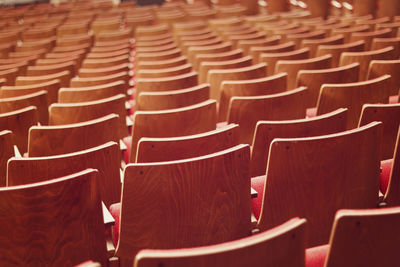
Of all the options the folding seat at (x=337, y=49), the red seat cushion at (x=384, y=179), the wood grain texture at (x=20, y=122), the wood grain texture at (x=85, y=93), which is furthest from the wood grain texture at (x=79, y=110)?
the folding seat at (x=337, y=49)

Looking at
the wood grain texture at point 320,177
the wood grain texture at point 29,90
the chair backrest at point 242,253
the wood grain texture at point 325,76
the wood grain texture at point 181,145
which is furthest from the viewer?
the wood grain texture at point 29,90

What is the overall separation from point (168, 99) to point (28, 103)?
63cm

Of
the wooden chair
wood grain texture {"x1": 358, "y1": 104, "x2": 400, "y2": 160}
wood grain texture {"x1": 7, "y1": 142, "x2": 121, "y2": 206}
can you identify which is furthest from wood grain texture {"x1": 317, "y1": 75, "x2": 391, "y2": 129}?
wood grain texture {"x1": 7, "y1": 142, "x2": 121, "y2": 206}

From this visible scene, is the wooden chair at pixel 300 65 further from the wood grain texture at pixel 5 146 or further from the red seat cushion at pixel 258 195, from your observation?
the wood grain texture at pixel 5 146

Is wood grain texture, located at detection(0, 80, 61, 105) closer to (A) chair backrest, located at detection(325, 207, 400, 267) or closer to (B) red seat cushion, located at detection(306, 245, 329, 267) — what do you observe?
(B) red seat cushion, located at detection(306, 245, 329, 267)

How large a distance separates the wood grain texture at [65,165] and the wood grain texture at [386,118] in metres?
0.74

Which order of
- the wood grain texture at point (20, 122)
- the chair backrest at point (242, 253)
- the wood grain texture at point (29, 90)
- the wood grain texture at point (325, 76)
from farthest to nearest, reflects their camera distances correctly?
the wood grain texture at point (29, 90) < the wood grain texture at point (325, 76) < the wood grain texture at point (20, 122) < the chair backrest at point (242, 253)

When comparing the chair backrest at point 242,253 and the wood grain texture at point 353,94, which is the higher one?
the wood grain texture at point 353,94

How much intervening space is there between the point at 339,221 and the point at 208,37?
3.06 meters

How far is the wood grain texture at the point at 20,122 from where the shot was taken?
164 centimetres

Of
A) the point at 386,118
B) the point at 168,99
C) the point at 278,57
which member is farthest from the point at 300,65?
the point at 386,118

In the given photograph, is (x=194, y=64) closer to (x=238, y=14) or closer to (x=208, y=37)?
(x=208, y=37)

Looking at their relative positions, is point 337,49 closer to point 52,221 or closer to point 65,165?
point 65,165

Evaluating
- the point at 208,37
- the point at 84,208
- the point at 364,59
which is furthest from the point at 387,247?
the point at 208,37
